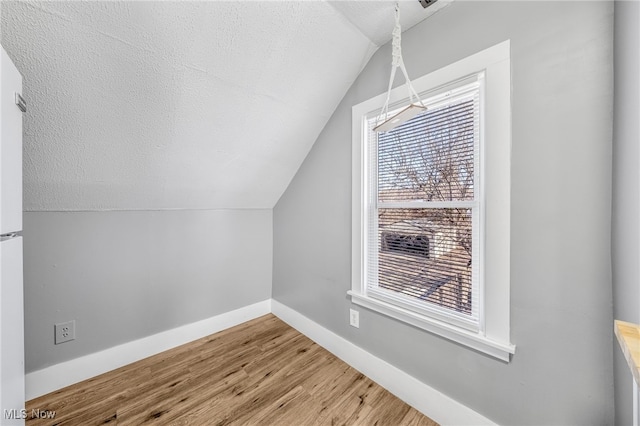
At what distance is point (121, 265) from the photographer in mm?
1786

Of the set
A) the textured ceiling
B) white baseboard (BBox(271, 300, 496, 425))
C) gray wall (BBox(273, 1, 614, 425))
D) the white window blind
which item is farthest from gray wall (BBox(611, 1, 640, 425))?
the textured ceiling

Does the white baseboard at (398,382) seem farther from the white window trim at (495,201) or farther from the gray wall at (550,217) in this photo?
the white window trim at (495,201)

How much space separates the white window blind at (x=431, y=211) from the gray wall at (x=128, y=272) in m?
1.34

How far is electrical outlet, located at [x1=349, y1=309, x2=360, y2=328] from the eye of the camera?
5.74 feet

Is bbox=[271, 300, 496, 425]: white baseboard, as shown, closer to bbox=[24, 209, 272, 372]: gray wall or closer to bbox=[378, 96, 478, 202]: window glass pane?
bbox=[24, 209, 272, 372]: gray wall

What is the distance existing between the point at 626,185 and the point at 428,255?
80cm

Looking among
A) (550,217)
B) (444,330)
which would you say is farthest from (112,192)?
(550,217)

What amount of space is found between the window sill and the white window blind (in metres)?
0.04

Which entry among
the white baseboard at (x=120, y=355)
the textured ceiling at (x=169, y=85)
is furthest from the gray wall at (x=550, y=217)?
the white baseboard at (x=120, y=355)

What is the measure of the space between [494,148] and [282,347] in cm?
196

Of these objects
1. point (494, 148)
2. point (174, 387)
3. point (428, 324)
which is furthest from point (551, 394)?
point (174, 387)

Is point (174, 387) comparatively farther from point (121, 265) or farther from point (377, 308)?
point (377, 308)

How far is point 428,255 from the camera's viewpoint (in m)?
1.43

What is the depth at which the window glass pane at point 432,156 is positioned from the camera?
1.27m
